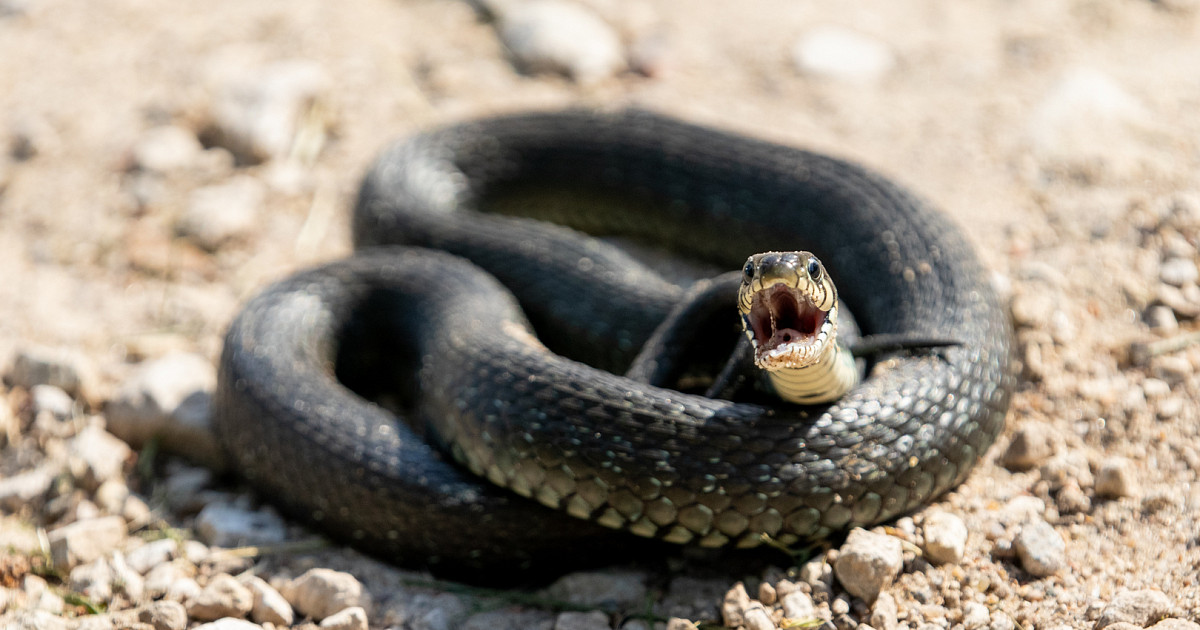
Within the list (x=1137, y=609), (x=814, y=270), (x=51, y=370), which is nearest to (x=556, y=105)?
(x=51, y=370)

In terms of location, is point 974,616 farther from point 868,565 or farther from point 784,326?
point 784,326

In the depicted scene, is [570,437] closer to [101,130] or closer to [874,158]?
[874,158]

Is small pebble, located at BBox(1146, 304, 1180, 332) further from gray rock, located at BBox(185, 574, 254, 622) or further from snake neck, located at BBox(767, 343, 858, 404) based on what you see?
gray rock, located at BBox(185, 574, 254, 622)

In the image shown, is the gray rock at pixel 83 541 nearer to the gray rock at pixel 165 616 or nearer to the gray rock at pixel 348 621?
the gray rock at pixel 165 616

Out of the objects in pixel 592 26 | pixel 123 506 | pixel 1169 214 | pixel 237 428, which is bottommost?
pixel 123 506

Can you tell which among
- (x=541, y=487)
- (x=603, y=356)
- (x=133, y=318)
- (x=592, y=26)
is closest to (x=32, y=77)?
(x=133, y=318)
